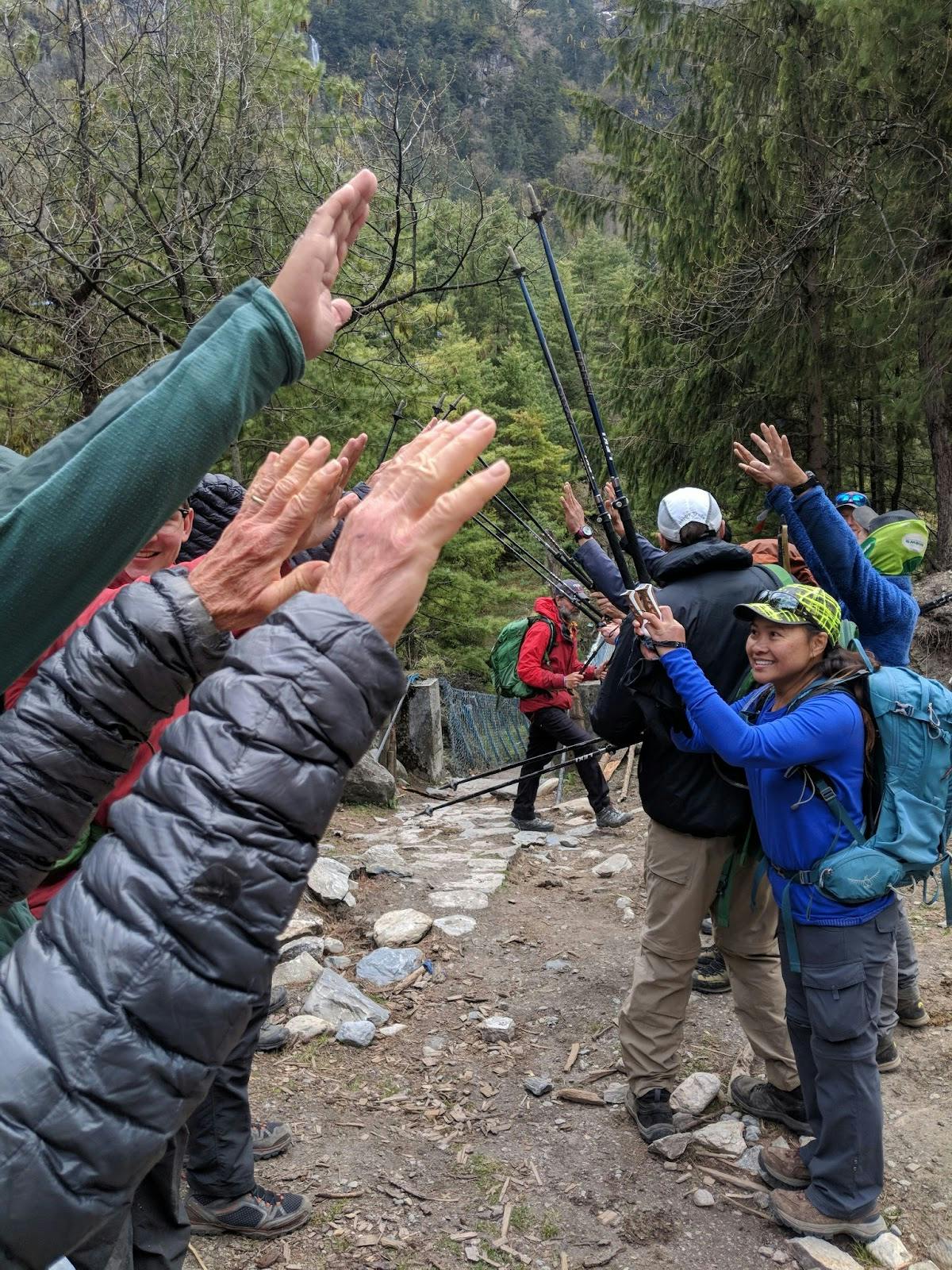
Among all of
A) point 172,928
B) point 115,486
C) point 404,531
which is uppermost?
point 115,486

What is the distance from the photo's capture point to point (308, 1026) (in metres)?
4.57

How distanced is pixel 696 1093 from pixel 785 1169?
0.62 metres

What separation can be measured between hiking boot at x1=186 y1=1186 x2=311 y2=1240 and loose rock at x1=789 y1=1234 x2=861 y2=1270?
1.70 m

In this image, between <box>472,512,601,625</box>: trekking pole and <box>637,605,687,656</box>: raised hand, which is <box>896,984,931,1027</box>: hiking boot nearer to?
<box>637,605,687,656</box>: raised hand

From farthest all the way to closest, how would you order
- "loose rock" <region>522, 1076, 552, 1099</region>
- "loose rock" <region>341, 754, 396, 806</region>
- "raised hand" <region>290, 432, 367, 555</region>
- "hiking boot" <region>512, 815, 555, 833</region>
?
"loose rock" <region>341, 754, 396, 806</region>, "hiking boot" <region>512, 815, 555, 833</region>, "loose rock" <region>522, 1076, 552, 1099</region>, "raised hand" <region>290, 432, 367, 555</region>

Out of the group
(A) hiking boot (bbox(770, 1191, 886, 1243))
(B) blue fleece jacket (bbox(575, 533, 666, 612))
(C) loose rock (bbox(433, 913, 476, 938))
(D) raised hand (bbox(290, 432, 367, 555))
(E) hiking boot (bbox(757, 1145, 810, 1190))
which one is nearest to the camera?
(D) raised hand (bbox(290, 432, 367, 555))

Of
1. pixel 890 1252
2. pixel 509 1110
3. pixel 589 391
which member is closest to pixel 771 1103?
pixel 890 1252

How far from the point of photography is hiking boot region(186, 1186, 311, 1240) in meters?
3.13

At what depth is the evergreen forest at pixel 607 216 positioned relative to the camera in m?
8.22

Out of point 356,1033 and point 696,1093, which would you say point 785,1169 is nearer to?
point 696,1093

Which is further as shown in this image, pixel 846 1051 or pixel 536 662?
pixel 536 662

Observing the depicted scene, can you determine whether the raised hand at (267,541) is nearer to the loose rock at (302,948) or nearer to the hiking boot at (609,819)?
the loose rock at (302,948)

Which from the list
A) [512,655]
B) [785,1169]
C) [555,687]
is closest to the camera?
[785,1169]

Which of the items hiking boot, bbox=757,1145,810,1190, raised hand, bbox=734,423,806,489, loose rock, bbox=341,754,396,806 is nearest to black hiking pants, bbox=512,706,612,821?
loose rock, bbox=341,754,396,806
